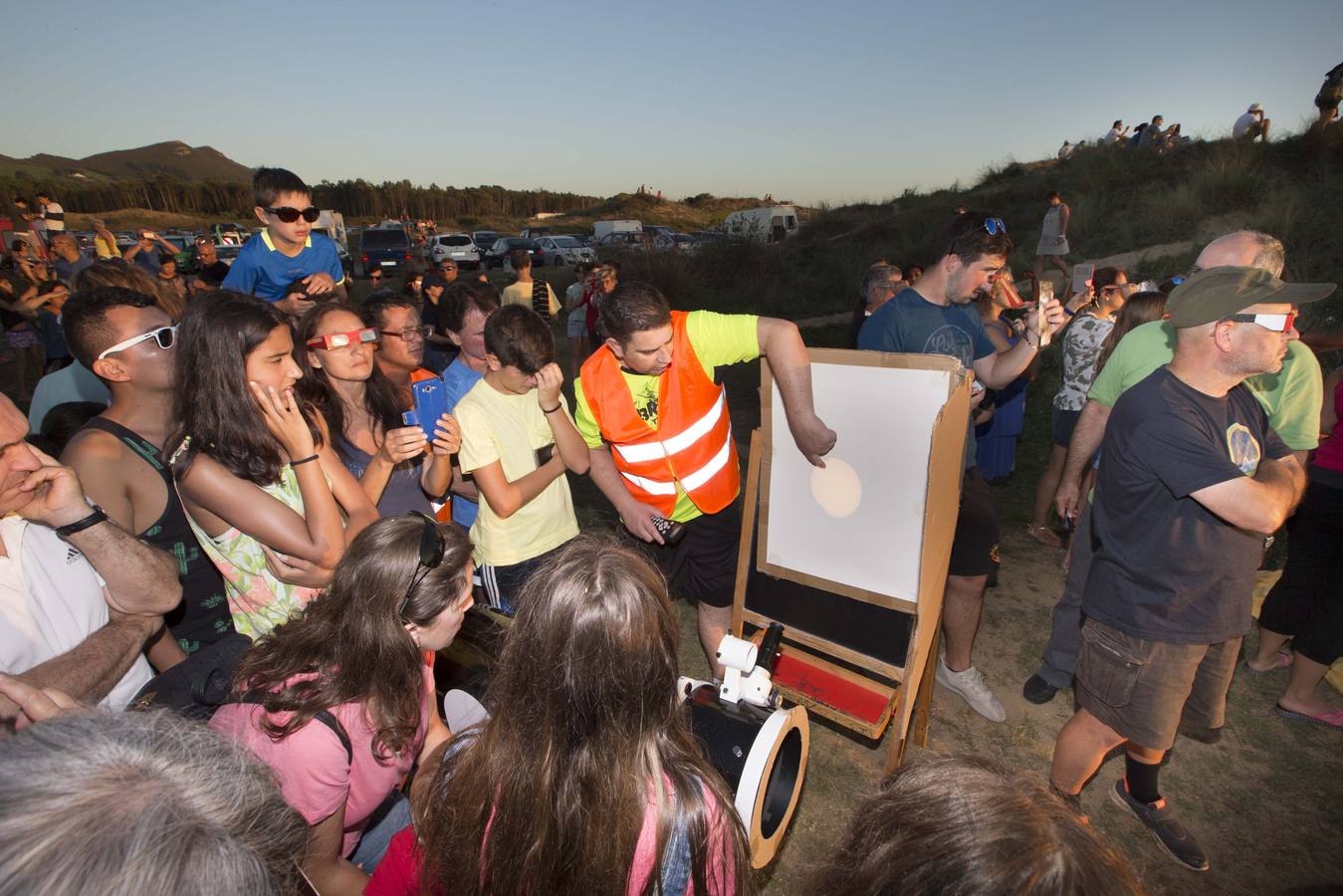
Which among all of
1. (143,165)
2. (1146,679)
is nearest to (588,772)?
(1146,679)

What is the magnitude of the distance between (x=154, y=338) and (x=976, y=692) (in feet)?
12.2

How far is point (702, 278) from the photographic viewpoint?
52.0ft

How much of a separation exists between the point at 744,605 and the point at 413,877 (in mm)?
1730

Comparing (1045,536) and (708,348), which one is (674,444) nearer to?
(708,348)

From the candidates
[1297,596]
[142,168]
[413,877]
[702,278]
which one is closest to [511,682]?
[413,877]

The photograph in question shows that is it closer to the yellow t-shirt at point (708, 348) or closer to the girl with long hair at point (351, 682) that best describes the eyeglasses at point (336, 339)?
the yellow t-shirt at point (708, 348)

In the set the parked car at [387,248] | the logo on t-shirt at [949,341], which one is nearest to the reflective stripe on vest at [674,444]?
the logo on t-shirt at [949,341]

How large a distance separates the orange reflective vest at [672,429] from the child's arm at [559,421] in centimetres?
12

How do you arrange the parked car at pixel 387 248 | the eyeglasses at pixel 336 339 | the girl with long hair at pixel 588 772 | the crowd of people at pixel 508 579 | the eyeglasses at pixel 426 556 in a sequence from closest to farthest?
the crowd of people at pixel 508 579
the girl with long hair at pixel 588 772
the eyeglasses at pixel 426 556
the eyeglasses at pixel 336 339
the parked car at pixel 387 248

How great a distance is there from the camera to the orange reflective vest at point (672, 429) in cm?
250

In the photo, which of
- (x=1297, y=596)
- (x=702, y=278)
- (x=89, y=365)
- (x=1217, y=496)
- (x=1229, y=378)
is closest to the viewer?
(x=1217, y=496)

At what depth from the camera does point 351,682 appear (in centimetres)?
148

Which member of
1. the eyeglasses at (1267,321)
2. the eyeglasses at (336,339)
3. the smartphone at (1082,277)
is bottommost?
the eyeglasses at (336,339)

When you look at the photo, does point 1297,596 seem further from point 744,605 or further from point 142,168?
point 142,168
